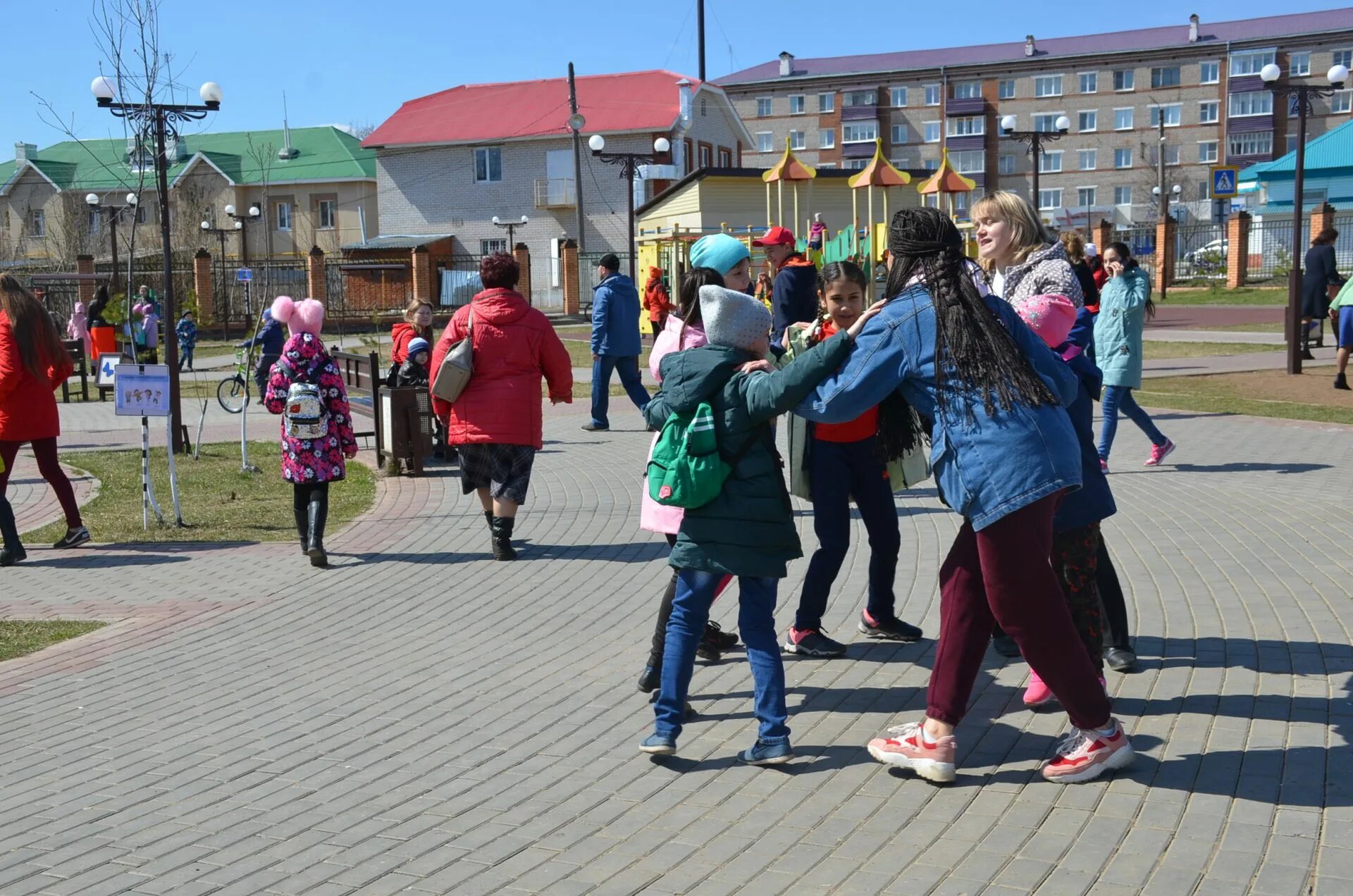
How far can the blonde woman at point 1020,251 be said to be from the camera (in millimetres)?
4648

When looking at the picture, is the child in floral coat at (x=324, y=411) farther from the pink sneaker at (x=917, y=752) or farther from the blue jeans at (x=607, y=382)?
the blue jeans at (x=607, y=382)

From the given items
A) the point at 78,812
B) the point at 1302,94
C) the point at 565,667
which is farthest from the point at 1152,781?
the point at 1302,94

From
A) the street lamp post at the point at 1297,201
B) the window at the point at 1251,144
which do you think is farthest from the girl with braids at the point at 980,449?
the window at the point at 1251,144

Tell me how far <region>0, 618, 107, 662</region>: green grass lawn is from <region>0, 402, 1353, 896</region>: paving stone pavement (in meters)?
0.15

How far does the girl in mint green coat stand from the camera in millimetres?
10148

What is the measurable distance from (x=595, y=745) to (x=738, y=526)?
1074mm

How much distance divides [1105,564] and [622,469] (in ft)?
22.7

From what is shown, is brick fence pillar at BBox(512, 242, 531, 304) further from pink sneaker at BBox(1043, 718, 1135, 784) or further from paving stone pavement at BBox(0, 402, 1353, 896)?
pink sneaker at BBox(1043, 718, 1135, 784)

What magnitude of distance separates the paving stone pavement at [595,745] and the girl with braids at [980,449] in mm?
300

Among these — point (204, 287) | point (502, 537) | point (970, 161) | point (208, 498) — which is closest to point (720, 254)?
point (502, 537)

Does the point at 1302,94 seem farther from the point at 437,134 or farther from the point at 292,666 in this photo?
the point at 437,134

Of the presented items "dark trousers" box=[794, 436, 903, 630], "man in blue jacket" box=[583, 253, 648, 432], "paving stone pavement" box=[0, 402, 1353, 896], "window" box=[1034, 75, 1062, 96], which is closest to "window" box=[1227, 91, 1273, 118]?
"window" box=[1034, 75, 1062, 96]

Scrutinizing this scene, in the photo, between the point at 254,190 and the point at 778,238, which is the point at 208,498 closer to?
the point at 778,238

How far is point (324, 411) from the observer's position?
26.4ft
